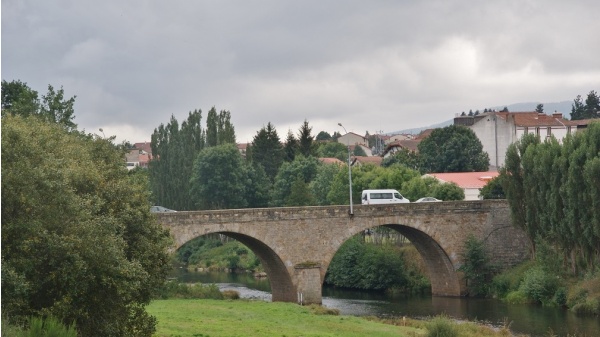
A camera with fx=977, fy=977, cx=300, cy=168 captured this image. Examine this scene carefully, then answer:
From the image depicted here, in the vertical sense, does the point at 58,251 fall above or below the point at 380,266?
above

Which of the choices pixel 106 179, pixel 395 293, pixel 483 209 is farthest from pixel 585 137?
pixel 106 179

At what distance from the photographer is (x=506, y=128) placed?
97.8 m

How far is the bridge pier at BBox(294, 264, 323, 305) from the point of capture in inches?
2128

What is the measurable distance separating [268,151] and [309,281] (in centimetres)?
5325

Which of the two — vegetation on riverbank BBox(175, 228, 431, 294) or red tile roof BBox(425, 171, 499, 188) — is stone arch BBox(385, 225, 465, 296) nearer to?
vegetation on riverbank BBox(175, 228, 431, 294)

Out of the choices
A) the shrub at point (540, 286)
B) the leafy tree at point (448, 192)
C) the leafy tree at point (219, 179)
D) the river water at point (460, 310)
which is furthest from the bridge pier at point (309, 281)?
the leafy tree at point (219, 179)

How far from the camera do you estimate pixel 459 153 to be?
97.7 m

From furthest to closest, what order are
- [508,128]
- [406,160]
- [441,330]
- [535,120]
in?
[406,160] < [508,128] < [535,120] < [441,330]

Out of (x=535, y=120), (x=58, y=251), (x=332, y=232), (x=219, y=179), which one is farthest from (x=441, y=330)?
(x=535, y=120)

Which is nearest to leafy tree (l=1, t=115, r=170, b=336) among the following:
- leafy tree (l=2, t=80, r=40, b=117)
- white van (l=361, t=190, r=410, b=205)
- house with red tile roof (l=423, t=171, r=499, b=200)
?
leafy tree (l=2, t=80, r=40, b=117)

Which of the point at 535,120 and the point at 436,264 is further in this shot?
the point at 535,120

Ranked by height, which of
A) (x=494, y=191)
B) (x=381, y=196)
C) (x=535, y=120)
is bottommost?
(x=381, y=196)

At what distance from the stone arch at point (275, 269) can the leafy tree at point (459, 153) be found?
44.1 meters

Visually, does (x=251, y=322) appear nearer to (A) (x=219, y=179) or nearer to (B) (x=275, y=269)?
(B) (x=275, y=269)
